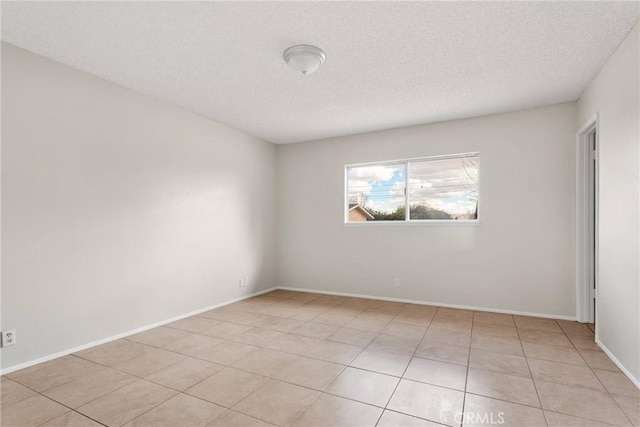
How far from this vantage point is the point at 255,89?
3242mm

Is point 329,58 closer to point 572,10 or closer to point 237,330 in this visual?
point 572,10

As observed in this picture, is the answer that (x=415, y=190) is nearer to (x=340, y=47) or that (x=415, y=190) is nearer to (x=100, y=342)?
(x=340, y=47)

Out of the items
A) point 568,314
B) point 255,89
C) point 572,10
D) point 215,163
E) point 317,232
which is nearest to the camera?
point 572,10

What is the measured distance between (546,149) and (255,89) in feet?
11.1

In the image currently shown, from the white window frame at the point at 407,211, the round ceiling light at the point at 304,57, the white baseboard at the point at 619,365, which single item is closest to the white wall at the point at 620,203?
the white baseboard at the point at 619,365

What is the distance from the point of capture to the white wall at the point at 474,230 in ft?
12.0

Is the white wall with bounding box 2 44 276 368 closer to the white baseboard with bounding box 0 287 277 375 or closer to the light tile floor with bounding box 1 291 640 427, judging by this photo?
the white baseboard with bounding box 0 287 277 375

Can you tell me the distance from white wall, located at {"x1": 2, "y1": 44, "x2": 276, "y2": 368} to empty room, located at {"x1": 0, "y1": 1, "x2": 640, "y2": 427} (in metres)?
0.02

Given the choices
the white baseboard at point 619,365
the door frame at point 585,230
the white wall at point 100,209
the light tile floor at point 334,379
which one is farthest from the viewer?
the door frame at point 585,230

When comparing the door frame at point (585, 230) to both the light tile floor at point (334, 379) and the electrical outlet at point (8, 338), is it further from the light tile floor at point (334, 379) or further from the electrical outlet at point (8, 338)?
the electrical outlet at point (8, 338)

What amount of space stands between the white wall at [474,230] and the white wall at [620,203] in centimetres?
87

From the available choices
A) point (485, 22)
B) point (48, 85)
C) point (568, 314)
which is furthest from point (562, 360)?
point (48, 85)

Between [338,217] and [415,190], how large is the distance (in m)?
1.23

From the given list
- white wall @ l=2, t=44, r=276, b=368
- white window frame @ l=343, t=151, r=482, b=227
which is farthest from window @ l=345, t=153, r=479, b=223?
white wall @ l=2, t=44, r=276, b=368
